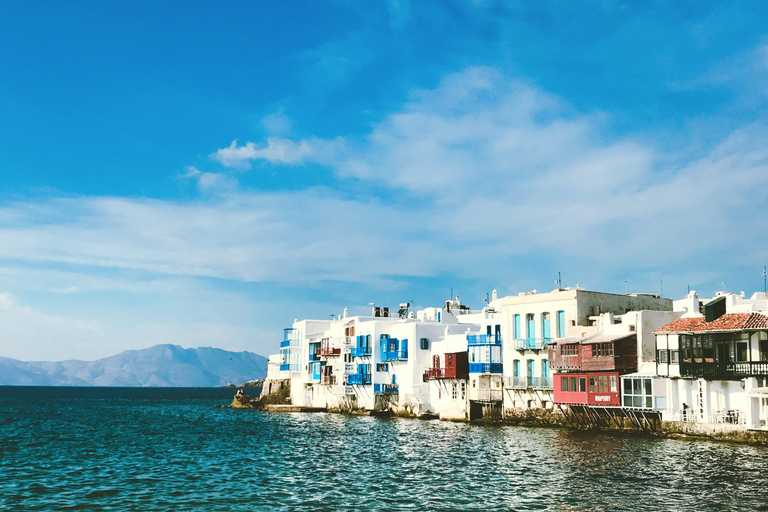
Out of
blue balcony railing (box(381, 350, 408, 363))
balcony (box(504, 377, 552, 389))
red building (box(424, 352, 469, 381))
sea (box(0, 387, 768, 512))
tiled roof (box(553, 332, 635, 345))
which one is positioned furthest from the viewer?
blue balcony railing (box(381, 350, 408, 363))

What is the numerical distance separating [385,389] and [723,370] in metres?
43.6

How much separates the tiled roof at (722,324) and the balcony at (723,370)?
256 cm

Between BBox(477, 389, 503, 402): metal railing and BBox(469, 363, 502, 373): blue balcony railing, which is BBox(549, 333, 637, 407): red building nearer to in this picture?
BBox(477, 389, 503, 402): metal railing

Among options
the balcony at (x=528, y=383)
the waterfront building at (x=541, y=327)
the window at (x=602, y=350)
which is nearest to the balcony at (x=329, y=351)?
the waterfront building at (x=541, y=327)

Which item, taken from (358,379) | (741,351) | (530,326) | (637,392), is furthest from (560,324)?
(358,379)

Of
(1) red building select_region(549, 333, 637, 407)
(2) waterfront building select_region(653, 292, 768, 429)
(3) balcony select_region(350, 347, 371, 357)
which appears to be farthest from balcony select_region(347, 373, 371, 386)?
(2) waterfront building select_region(653, 292, 768, 429)

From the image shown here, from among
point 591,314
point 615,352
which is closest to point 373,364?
point 591,314

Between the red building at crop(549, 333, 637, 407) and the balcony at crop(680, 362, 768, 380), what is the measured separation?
19.9ft

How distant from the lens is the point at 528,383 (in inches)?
2721

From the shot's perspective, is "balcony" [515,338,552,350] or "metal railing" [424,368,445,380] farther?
"metal railing" [424,368,445,380]

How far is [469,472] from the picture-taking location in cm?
4000

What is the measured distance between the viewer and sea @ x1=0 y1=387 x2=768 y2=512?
1262 inches

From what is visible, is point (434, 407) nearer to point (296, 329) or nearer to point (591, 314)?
point (591, 314)

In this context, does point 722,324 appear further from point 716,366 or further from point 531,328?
point 531,328
